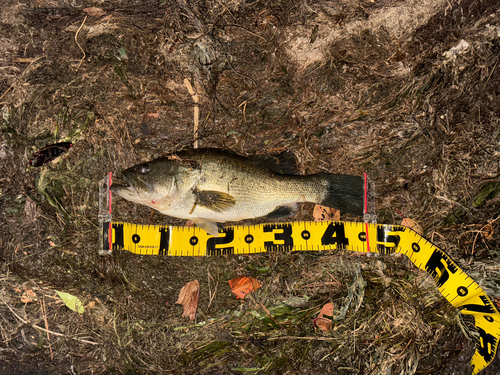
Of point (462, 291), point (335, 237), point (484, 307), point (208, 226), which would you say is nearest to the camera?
point (484, 307)

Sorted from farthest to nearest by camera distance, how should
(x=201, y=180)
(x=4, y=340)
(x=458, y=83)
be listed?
(x=4, y=340)
(x=458, y=83)
(x=201, y=180)

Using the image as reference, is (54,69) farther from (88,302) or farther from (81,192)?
(88,302)

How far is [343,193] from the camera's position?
3801 millimetres

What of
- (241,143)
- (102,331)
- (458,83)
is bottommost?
(102,331)

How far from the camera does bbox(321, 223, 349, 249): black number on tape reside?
3.94 m

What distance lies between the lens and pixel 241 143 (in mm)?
4137

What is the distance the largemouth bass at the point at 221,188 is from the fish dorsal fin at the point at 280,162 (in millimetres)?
56

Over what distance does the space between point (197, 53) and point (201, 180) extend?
5.77 ft

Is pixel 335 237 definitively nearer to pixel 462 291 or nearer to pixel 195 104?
pixel 462 291

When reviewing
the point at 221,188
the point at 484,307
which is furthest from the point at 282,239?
the point at 484,307

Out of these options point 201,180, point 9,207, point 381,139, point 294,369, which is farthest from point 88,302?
point 381,139

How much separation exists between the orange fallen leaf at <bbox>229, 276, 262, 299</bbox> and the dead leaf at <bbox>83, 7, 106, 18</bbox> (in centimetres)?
394

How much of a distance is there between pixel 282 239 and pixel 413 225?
170 cm

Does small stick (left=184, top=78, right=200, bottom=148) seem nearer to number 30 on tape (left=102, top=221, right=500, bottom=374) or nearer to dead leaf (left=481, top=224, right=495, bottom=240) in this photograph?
number 30 on tape (left=102, top=221, right=500, bottom=374)
